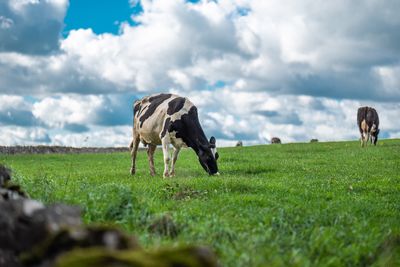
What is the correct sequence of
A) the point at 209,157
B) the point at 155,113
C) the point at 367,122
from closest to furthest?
the point at 209,157, the point at 155,113, the point at 367,122

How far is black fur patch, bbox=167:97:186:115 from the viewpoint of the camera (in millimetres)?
22617

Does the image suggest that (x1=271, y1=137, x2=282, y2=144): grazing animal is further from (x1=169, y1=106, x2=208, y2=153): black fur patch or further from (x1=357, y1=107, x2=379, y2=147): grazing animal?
(x1=169, y1=106, x2=208, y2=153): black fur patch

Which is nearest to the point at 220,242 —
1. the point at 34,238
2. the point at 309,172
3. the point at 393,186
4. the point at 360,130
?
the point at 34,238

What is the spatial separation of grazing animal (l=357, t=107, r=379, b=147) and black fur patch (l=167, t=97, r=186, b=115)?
2904cm

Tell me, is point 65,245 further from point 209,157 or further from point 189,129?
point 209,157

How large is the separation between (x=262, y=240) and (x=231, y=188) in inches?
325

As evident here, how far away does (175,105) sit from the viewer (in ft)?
74.7

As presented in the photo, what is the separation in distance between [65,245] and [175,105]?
59.0 ft

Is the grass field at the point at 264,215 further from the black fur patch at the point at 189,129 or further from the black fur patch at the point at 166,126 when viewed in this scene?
the black fur patch at the point at 166,126

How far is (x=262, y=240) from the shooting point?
8.28 metres

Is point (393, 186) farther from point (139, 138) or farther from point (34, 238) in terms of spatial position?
point (34, 238)

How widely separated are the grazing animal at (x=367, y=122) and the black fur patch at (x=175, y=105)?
29035 mm

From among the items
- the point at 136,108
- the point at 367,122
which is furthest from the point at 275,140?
the point at 136,108

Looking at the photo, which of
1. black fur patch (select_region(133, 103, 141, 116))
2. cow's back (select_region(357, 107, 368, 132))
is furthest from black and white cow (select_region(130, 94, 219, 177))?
cow's back (select_region(357, 107, 368, 132))
